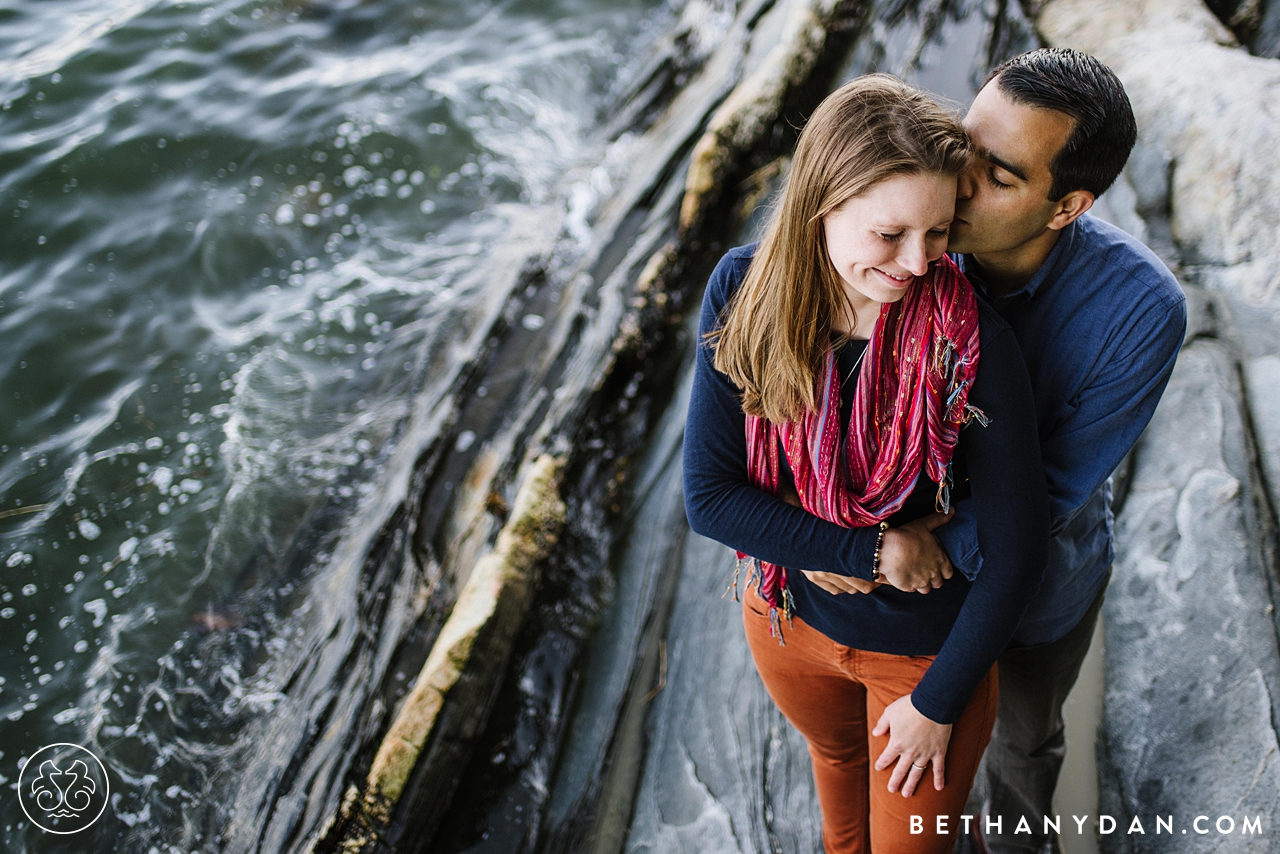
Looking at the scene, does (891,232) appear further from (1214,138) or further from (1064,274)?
→ (1214,138)

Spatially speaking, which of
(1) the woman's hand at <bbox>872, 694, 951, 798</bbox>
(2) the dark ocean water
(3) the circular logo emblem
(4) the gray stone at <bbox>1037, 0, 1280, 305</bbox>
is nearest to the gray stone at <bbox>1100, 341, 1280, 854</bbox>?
(4) the gray stone at <bbox>1037, 0, 1280, 305</bbox>

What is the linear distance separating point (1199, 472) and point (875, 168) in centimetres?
198

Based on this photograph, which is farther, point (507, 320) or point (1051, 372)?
point (507, 320)

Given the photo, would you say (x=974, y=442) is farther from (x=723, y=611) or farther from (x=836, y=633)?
(x=723, y=611)

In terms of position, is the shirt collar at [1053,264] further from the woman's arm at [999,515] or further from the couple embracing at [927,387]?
the woman's arm at [999,515]

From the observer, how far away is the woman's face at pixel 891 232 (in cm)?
135

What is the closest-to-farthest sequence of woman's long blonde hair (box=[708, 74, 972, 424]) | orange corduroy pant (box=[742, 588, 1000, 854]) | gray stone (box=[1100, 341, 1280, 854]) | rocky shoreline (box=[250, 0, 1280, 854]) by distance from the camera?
1. woman's long blonde hair (box=[708, 74, 972, 424])
2. orange corduroy pant (box=[742, 588, 1000, 854])
3. gray stone (box=[1100, 341, 1280, 854])
4. rocky shoreline (box=[250, 0, 1280, 854])

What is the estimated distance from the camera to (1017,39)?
467cm

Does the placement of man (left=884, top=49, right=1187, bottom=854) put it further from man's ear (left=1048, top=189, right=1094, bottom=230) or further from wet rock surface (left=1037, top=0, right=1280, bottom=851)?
wet rock surface (left=1037, top=0, right=1280, bottom=851)

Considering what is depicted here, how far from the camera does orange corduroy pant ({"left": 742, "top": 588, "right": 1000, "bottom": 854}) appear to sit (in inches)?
65.9

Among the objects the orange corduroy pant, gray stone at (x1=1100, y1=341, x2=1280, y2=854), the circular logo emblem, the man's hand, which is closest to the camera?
the man's hand

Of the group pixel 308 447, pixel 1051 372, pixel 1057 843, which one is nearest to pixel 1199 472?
pixel 1057 843

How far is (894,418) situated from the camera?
1.51 metres

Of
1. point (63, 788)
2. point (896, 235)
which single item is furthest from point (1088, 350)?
point (63, 788)
